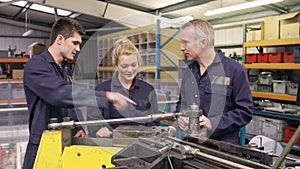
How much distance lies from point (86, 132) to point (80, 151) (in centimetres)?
29

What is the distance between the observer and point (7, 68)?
13.6 ft

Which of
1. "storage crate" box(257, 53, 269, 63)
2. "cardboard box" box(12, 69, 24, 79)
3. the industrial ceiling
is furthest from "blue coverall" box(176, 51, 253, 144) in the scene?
"cardboard box" box(12, 69, 24, 79)

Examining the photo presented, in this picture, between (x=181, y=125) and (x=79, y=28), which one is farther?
(x=79, y=28)

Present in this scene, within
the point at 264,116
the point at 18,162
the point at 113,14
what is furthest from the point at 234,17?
the point at 18,162

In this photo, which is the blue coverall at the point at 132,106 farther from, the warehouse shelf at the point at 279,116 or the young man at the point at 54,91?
the warehouse shelf at the point at 279,116

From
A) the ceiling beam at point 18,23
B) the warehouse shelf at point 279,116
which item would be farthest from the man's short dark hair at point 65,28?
the ceiling beam at point 18,23

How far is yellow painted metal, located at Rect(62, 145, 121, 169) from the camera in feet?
2.93

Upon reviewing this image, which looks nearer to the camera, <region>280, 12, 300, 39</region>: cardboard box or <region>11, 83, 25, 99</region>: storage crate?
<region>280, 12, 300, 39</region>: cardboard box

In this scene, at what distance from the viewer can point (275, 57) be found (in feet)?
11.1

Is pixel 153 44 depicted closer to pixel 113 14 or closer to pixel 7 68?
pixel 7 68

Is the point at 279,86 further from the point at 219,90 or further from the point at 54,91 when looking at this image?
the point at 54,91

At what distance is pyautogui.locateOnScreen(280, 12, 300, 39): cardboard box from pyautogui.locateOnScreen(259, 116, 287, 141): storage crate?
38.1 inches

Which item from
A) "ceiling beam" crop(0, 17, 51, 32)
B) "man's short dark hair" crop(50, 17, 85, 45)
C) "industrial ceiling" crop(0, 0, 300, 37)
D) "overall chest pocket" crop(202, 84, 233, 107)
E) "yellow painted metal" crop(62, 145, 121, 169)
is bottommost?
"yellow painted metal" crop(62, 145, 121, 169)

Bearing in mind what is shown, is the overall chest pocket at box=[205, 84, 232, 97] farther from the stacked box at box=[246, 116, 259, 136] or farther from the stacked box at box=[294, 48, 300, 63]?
the stacked box at box=[246, 116, 259, 136]
